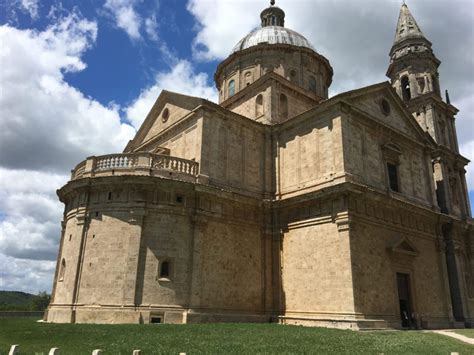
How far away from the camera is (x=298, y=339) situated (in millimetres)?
12312

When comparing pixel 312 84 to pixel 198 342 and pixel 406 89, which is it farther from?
pixel 198 342

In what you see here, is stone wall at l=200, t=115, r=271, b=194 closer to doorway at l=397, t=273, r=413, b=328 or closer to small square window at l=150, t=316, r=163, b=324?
small square window at l=150, t=316, r=163, b=324

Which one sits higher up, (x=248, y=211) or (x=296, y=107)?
(x=296, y=107)

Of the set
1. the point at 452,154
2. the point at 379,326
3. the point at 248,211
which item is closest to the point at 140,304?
the point at 248,211

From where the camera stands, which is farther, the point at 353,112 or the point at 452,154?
the point at 452,154

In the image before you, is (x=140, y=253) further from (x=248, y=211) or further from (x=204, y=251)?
(x=248, y=211)

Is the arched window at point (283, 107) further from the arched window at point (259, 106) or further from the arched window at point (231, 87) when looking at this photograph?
the arched window at point (231, 87)

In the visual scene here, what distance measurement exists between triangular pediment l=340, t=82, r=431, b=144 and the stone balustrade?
9.03 m

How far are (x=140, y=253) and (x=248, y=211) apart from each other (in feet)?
20.9

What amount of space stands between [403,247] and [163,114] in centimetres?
1654

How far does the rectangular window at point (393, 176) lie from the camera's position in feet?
75.6

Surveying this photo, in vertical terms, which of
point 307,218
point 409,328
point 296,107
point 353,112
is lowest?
point 409,328

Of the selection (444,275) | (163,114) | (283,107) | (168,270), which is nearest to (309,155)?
(283,107)

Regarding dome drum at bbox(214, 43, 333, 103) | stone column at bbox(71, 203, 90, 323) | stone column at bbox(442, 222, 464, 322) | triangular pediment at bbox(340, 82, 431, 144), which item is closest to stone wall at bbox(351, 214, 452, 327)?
stone column at bbox(442, 222, 464, 322)
